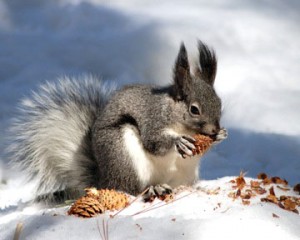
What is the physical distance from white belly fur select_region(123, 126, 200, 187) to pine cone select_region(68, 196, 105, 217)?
0.40 m

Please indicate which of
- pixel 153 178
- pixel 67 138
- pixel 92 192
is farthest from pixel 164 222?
pixel 67 138

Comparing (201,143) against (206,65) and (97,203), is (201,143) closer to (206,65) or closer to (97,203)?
(206,65)

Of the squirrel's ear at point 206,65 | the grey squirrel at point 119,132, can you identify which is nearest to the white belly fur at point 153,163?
the grey squirrel at point 119,132

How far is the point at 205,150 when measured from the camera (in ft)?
9.34

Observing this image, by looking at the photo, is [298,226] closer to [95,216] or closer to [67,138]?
[95,216]

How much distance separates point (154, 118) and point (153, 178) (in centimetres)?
28

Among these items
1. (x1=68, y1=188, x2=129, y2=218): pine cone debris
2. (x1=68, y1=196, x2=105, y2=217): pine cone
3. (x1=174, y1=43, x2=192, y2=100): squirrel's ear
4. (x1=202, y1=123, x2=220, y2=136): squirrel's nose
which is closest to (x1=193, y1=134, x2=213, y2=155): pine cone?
(x1=202, y1=123, x2=220, y2=136): squirrel's nose

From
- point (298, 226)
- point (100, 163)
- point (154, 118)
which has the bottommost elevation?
point (298, 226)

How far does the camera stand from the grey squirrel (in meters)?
2.84

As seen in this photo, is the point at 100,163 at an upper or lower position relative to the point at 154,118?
lower

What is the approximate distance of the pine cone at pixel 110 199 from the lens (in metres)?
2.53

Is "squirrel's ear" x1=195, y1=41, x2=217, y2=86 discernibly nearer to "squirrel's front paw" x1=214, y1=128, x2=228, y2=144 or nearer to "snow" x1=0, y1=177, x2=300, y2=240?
"squirrel's front paw" x1=214, y1=128, x2=228, y2=144

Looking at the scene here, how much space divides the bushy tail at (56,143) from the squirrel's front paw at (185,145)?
0.50 meters

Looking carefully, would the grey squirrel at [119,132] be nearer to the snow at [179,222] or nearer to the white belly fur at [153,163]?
the white belly fur at [153,163]
